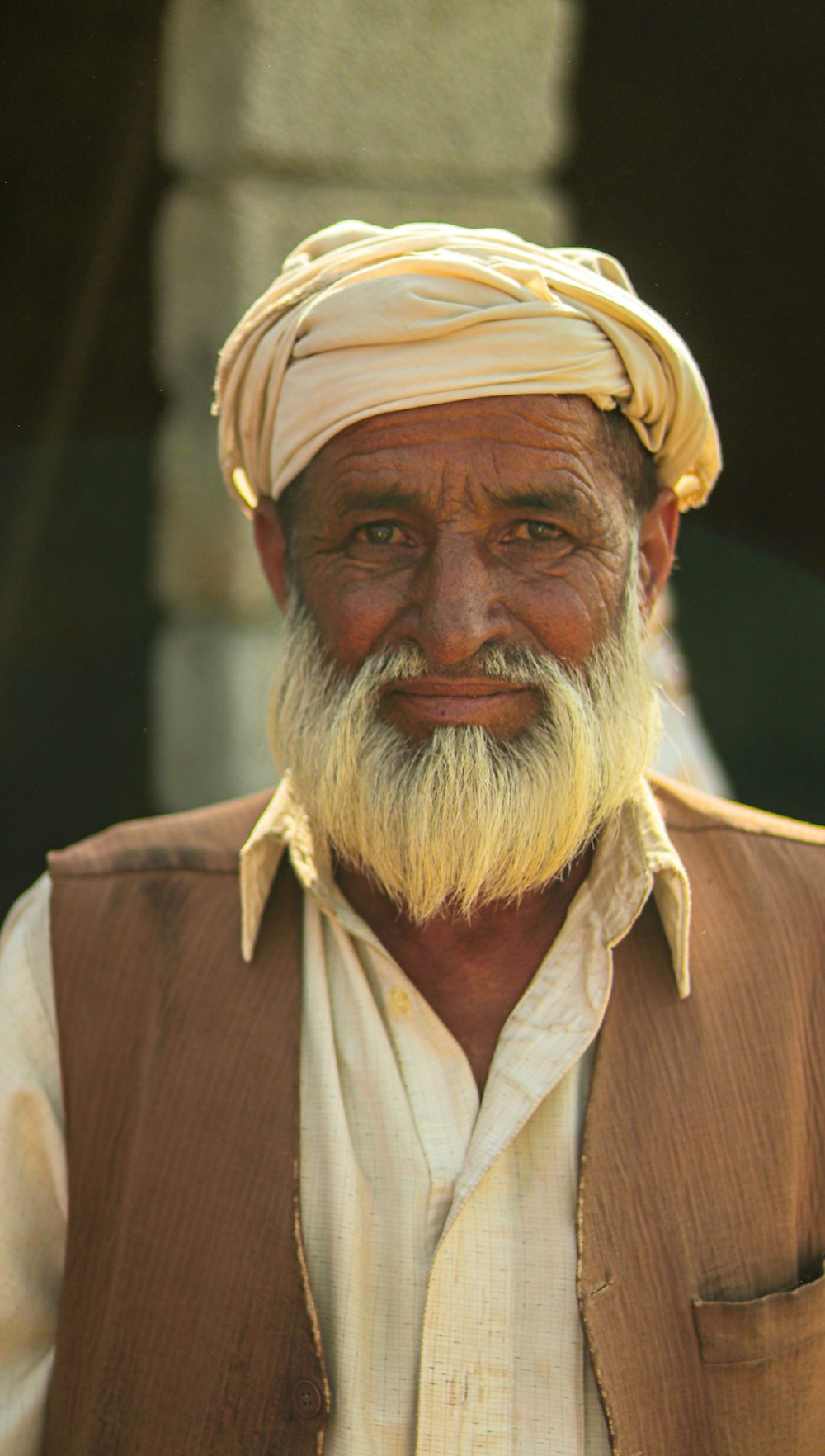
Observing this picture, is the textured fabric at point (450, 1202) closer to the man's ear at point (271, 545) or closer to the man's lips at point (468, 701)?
the man's lips at point (468, 701)

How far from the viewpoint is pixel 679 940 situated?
A: 155cm

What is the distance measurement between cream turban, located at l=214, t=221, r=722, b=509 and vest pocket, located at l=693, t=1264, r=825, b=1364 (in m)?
1.13

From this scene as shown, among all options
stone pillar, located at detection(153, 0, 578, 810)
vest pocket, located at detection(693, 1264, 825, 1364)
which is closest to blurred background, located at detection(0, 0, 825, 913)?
stone pillar, located at detection(153, 0, 578, 810)

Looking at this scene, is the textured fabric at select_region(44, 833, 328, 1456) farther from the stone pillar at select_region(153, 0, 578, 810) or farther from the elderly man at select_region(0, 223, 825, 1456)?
the stone pillar at select_region(153, 0, 578, 810)

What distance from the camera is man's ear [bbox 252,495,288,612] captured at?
1.87 metres

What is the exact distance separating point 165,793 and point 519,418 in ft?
6.06

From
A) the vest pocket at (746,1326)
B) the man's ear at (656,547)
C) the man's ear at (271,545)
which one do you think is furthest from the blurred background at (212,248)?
the vest pocket at (746,1326)

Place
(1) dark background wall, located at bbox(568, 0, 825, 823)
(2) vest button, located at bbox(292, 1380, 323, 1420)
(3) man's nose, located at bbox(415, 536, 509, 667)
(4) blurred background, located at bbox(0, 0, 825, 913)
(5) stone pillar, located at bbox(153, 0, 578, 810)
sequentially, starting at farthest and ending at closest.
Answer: (5) stone pillar, located at bbox(153, 0, 578, 810) → (4) blurred background, located at bbox(0, 0, 825, 913) → (1) dark background wall, located at bbox(568, 0, 825, 823) → (3) man's nose, located at bbox(415, 536, 509, 667) → (2) vest button, located at bbox(292, 1380, 323, 1420)

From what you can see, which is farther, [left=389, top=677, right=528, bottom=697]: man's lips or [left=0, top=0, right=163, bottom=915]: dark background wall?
[left=0, top=0, right=163, bottom=915]: dark background wall

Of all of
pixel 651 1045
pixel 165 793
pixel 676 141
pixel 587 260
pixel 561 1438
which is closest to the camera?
pixel 561 1438

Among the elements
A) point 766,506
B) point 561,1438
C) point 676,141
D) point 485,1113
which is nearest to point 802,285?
point 676,141

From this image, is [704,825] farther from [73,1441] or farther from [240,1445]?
[73,1441]

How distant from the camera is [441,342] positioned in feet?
5.17

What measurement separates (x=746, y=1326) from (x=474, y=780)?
713mm
